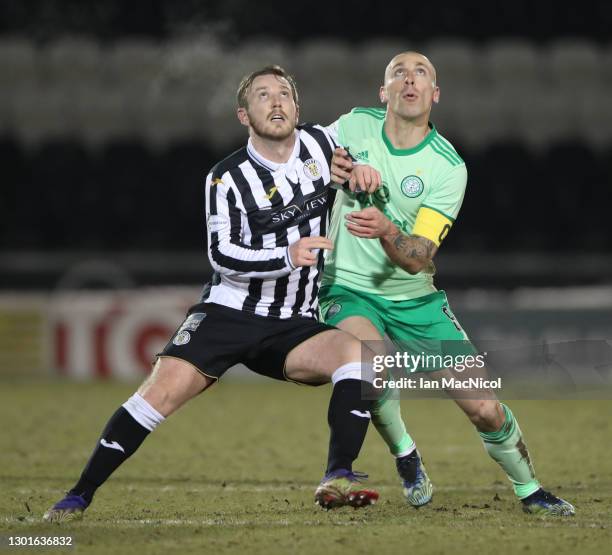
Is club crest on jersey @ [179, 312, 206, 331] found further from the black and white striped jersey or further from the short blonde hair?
the short blonde hair

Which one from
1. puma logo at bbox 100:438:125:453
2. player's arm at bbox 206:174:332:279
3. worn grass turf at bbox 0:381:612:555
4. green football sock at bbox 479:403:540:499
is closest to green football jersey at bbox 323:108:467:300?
player's arm at bbox 206:174:332:279

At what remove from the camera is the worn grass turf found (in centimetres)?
389

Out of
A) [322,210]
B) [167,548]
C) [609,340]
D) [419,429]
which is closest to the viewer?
[167,548]

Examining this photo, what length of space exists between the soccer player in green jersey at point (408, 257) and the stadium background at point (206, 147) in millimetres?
5597

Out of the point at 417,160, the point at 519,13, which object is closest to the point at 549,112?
the point at 519,13

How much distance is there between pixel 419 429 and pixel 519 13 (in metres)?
7.42

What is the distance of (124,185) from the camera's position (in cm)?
1224

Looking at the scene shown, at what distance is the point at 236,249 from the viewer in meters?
4.20

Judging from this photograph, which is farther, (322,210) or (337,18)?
(337,18)

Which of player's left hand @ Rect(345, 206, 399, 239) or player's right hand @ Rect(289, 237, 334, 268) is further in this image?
player's left hand @ Rect(345, 206, 399, 239)

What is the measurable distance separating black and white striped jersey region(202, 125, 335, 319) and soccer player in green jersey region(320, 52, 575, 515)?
6.0 inches

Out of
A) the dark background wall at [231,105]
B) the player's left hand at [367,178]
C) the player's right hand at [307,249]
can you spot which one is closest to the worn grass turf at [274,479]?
the player's right hand at [307,249]

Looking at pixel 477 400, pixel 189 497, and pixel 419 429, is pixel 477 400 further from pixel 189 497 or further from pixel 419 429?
pixel 419 429

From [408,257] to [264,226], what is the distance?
570 millimetres
